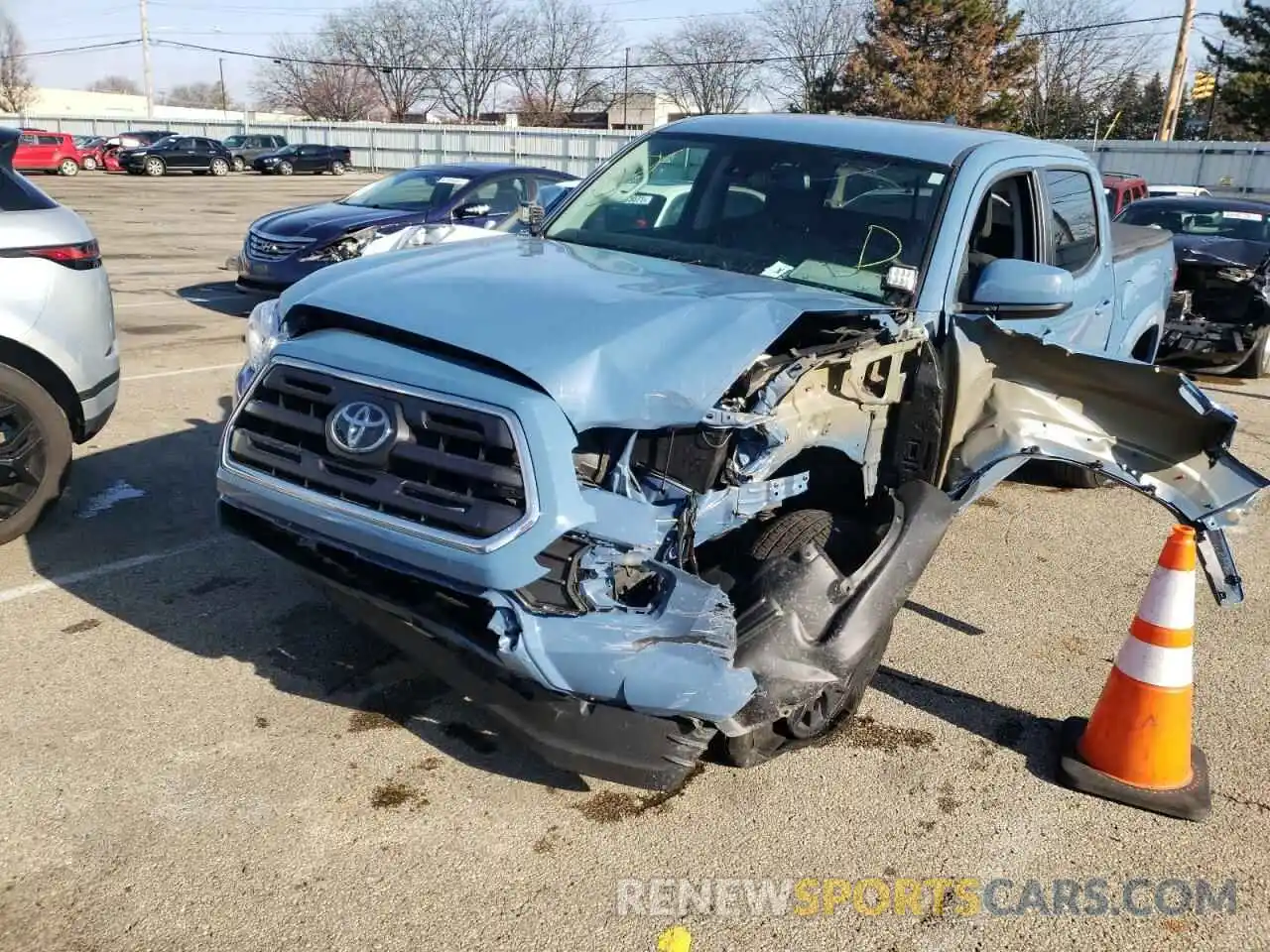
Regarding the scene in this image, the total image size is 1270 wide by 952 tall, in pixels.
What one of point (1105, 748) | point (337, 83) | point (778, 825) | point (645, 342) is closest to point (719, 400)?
point (645, 342)

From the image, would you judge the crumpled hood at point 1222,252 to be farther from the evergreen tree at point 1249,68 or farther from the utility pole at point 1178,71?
the evergreen tree at point 1249,68

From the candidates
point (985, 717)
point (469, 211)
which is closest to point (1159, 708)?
point (985, 717)

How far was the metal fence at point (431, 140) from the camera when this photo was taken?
38.7 meters

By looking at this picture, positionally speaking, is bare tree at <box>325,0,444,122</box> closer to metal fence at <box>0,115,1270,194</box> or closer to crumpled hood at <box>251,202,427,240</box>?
metal fence at <box>0,115,1270,194</box>

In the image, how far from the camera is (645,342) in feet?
9.51

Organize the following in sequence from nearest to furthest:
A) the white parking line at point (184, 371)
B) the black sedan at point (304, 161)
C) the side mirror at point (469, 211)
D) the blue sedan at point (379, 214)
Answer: the white parking line at point (184, 371)
the blue sedan at point (379, 214)
the side mirror at point (469, 211)
the black sedan at point (304, 161)

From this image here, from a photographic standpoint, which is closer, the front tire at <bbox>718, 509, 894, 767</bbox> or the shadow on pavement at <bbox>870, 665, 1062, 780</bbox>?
the front tire at <bbox>718, 509, 894, 767</bbox>

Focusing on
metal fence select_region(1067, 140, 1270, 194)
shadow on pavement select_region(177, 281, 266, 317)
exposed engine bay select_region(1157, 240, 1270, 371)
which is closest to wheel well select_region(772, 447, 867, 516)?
exposed engine bay select_region(1157, 240, 1270, 371)

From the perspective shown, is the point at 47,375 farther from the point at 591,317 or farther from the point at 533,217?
the point at 591,317

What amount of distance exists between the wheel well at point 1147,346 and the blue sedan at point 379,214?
17.3ft

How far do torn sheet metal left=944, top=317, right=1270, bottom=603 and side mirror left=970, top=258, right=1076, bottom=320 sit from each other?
15 cm

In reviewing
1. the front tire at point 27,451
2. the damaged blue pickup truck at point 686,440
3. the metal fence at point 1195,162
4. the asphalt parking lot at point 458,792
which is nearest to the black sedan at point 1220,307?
the asphalt parking lot at point 458,792

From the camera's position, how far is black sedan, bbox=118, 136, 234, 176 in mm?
36594

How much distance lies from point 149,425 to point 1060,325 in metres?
5.34
